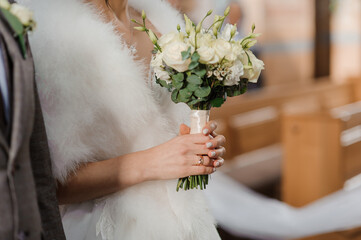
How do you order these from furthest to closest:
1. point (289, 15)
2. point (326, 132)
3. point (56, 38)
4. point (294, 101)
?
point (289, 15) → point (294, 101) → point (326, 132) → point (56, 38)

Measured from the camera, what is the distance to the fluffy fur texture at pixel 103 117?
1403 mm

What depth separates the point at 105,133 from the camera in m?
1.51

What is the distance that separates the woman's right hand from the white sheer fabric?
8.30 ft

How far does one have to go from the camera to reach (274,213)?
4.18 m

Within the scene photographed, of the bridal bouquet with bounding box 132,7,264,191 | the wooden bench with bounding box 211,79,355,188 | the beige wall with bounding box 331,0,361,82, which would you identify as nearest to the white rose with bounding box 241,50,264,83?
the bridal bouquet with bounding box 132,7,264,191

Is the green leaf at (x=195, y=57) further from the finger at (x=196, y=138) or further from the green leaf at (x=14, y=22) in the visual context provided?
the green leaf at (x=14, y=22)

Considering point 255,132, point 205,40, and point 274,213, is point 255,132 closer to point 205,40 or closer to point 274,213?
point 274,213

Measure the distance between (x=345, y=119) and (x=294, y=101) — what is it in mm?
1736

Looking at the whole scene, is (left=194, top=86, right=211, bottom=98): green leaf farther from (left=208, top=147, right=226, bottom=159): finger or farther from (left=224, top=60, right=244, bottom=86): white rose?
(left=208, top=147, right=226, bottom=159): finger

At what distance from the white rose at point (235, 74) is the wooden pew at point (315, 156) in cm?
330

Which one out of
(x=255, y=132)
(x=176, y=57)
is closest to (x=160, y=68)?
(x=176, y=57)

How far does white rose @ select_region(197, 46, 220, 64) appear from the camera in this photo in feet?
4.59

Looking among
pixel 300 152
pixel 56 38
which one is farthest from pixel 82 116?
pixel 300 152

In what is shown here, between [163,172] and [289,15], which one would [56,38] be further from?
[289,15]
